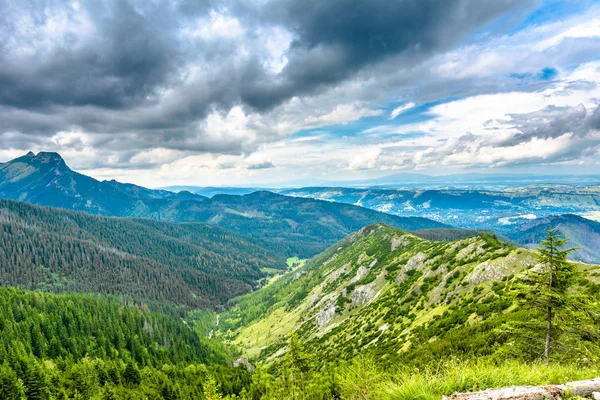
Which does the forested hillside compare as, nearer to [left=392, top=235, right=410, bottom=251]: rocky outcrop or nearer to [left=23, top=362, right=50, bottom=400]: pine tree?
[left=23, top=362, right=50, bottom=400]: pine tree

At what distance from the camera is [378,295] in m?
113

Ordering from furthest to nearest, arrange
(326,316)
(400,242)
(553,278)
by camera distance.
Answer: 1. (400,242)
2. (326,316)
3. (553,278)

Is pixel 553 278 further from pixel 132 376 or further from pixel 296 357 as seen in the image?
pixel 132 376

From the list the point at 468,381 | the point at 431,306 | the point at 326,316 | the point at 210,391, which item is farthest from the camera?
the point at 326,316

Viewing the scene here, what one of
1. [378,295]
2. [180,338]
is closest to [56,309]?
[180,338]

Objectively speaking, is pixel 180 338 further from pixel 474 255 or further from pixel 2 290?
pixel 474 255

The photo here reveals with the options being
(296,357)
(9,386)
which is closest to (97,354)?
(9,386)

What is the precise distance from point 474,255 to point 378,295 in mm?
45936

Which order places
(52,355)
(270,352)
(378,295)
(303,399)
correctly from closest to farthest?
(303,399) < (378,295) < (52,355) < (270,352)

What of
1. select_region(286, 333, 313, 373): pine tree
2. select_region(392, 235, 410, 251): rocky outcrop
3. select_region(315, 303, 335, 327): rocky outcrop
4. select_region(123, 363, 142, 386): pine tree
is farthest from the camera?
select_region(392, 235, 410, 251): rocky outcrop

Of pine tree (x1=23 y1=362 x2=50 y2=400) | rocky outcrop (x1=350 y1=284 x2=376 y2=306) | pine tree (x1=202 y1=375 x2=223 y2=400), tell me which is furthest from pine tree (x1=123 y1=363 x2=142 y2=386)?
pine tree (x1=202 y1=375 x2=223 y2=400)

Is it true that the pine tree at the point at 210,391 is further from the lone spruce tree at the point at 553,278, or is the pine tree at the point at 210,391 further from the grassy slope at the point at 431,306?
the lone spruce tree at the point at 553,278

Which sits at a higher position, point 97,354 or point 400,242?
point 400,242

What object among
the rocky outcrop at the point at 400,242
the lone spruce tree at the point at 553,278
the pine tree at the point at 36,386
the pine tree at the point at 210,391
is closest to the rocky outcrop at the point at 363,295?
the rocky outcrop at the point at 400,242
